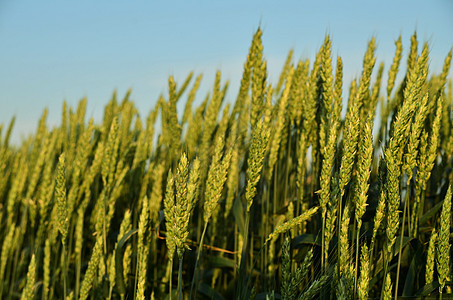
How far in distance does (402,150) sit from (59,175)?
1.05 m

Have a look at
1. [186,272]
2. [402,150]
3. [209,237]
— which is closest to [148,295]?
[186,272]

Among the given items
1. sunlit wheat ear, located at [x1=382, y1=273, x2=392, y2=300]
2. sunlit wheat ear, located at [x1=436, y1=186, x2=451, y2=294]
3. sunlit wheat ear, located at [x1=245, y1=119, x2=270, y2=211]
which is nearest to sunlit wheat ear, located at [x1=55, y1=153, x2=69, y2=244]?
sunlit wheat ear, located at [x1=245, y1=119, x2=270, y2=211]

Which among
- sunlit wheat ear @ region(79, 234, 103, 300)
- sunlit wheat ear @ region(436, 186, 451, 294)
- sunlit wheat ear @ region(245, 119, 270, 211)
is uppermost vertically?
sunlit wheat ear @ region(245, 119, 270, 211)

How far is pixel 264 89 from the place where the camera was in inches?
61.1

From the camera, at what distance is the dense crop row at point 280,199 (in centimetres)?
96

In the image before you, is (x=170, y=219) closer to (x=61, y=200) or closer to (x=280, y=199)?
(x=61, y=200)

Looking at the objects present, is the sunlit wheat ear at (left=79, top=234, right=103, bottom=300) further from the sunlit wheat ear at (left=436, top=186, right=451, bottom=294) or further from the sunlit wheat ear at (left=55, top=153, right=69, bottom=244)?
the sunlit wheat ear at (left=436, top=186, right=451, bottom=294)

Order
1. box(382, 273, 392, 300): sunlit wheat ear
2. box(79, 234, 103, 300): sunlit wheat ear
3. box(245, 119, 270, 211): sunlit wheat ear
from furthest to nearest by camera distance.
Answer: box(79, 234, 103, 300): sunlit wheat ear, box(245, 119, 270, 211): sunlit wheat ear, box(382, 273, 392, 300): sunlit wheat ear

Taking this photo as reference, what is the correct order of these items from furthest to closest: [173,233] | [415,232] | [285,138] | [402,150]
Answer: [285,138]
[415,232]
[402,150]
[173,233]

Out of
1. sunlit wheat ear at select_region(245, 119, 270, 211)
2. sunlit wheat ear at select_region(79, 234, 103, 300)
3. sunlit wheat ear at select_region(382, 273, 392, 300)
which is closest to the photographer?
sunlit wheat ear at select_region(382, 273, 392, 300)

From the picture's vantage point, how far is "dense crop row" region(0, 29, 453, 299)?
96 cm

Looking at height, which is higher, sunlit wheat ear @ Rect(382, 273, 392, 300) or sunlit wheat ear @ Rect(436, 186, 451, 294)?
sunlit wheat ear @ Rect(436, 186, 451, 294)

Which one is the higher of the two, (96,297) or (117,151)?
(117,151)

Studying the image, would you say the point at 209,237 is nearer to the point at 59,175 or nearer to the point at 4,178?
the point at 59,175
